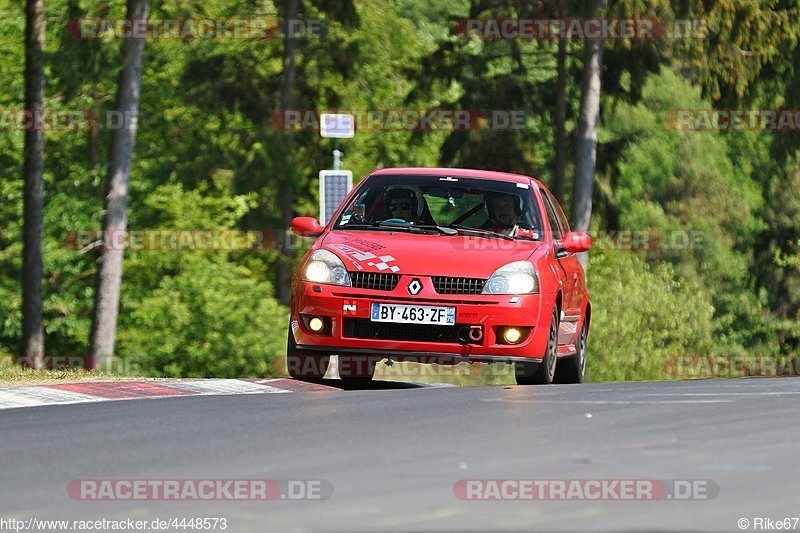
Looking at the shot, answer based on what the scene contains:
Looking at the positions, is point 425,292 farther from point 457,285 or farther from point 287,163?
point 287,163

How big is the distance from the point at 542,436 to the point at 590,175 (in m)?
24.4

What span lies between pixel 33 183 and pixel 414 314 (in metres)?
19.8

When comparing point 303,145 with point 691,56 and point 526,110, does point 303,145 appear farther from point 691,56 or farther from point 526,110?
point 691,56

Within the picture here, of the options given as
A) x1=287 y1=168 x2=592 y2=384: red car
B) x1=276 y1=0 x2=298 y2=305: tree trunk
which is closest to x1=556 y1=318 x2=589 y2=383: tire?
x1=287 y1=168 x2=592 y2=384: red car

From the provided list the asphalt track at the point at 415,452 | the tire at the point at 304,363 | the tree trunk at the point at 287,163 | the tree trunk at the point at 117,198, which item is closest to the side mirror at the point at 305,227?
the tire at the point at 304,363

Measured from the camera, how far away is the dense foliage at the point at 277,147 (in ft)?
116

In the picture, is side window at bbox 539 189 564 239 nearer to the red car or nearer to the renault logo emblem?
the red car

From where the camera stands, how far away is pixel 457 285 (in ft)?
43.3

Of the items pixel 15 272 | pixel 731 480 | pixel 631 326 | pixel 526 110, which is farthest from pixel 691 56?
pixel 731 480

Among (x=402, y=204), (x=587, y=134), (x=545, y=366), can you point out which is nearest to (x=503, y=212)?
(x=402, y=204)

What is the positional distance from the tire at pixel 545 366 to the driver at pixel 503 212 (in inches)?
33.4

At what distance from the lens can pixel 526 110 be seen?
40.3m

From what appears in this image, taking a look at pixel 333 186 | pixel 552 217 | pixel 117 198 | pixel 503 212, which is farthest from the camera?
pixel 117 198

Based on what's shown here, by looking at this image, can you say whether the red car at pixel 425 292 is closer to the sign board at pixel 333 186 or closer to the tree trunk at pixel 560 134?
the sign board at pixel 333 186
